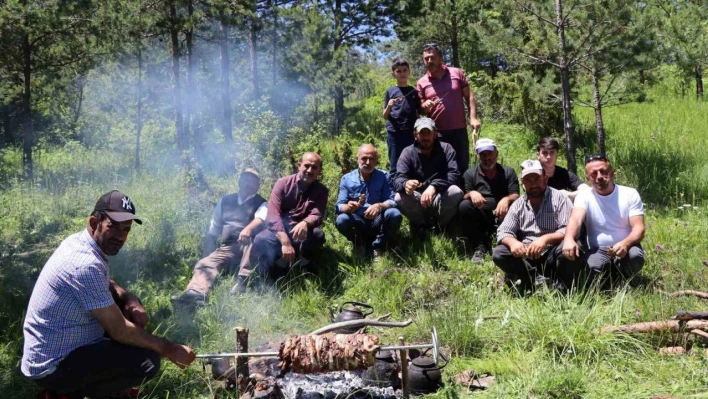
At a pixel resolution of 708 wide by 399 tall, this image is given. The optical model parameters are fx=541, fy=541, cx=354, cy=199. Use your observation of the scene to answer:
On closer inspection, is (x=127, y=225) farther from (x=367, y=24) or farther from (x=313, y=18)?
(x=367, y=24)

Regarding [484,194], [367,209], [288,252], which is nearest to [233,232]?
[288,252]

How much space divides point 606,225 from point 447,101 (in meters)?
2.36

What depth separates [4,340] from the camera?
15.2 ft

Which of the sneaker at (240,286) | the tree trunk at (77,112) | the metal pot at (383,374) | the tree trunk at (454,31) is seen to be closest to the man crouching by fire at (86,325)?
the metal pot at (383,374)

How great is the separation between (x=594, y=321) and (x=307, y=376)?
86.2 inches

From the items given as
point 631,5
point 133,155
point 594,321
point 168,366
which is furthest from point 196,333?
point 133,155

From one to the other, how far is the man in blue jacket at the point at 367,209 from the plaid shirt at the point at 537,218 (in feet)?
4.10

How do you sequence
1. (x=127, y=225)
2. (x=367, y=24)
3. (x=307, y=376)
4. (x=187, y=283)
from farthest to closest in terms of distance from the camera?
(x=367, y=24), (x=187, y=283), (x=307, y=376), (x=127, y=225)

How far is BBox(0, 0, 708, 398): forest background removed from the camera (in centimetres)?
404

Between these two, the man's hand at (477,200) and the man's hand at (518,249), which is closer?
the man's hand at (518,249)

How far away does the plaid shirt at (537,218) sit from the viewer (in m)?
5.09

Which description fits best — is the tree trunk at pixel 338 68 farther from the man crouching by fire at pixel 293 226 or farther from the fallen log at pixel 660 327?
the fallen log at pixel 660 327

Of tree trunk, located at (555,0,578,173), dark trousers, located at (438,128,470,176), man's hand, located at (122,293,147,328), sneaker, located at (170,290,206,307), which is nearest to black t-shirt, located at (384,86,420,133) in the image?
dark trousers, located at (438,128,470,176)

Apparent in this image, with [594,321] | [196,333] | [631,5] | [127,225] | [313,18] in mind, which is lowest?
[196,333]
